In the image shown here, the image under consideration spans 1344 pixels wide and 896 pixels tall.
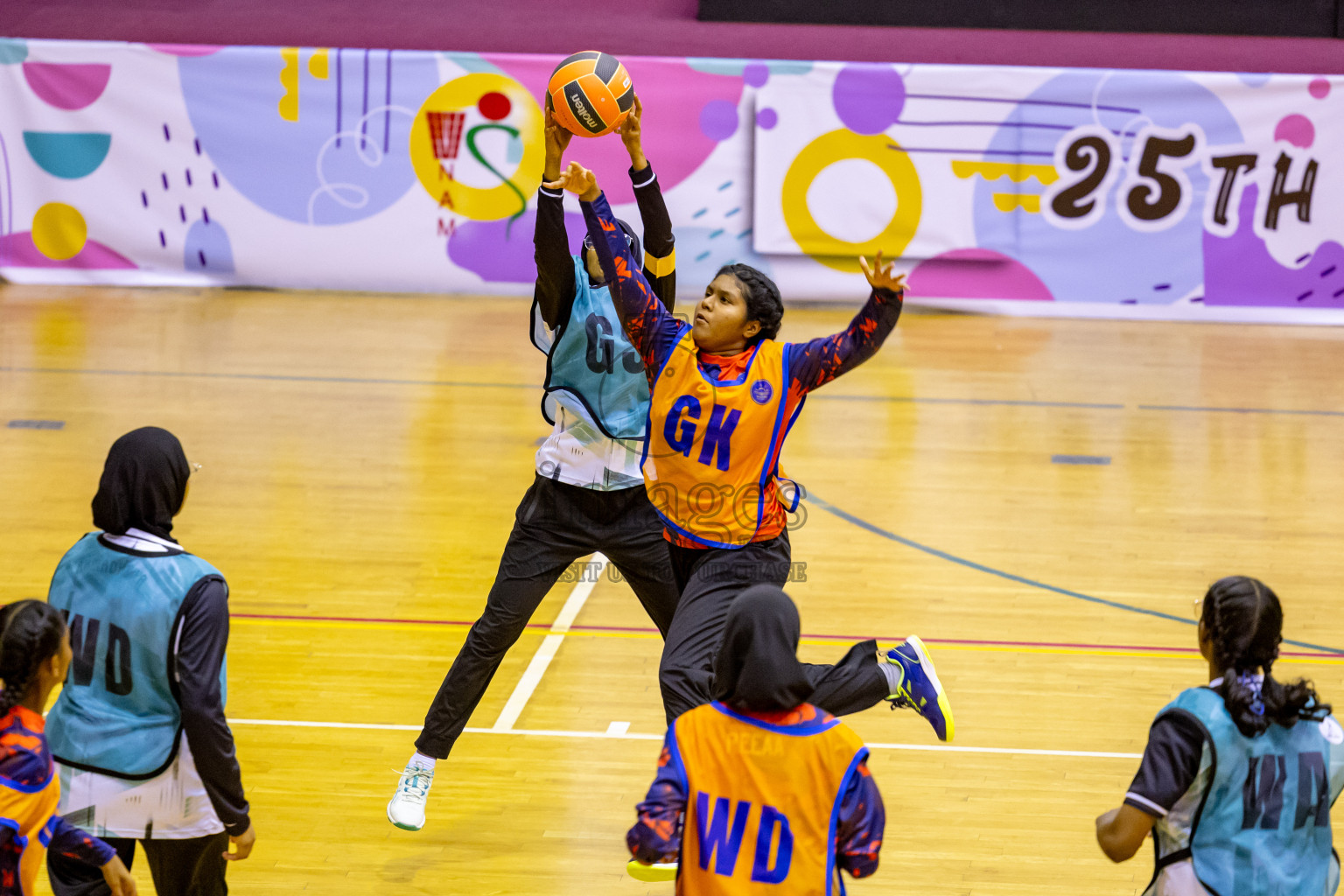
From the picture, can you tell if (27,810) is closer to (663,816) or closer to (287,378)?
(663,816)

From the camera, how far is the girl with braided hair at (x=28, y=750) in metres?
3.17

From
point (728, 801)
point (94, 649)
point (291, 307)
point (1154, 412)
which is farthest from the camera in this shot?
point (291, 307)

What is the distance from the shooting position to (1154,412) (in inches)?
440

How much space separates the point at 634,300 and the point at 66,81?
11.8 metres

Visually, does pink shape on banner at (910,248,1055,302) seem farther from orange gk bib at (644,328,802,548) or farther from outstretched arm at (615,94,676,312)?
orange gk bib at (644,328,802,548)

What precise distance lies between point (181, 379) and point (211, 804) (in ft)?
28.0

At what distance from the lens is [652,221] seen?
4883mm

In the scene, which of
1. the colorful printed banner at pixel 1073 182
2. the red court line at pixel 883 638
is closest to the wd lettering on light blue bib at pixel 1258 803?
the red court line at pixel 883 638

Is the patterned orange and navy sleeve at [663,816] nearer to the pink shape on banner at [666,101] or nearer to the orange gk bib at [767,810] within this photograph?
the orange gk bib at [767,810]

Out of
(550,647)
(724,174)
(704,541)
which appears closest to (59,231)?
(724,174)

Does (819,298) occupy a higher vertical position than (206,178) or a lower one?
lower

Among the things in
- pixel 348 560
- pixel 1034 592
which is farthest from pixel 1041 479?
pixel 348 560

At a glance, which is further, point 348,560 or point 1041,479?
point 1041,479

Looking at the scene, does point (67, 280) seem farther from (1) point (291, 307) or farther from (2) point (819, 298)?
(2) point (819, 298)
